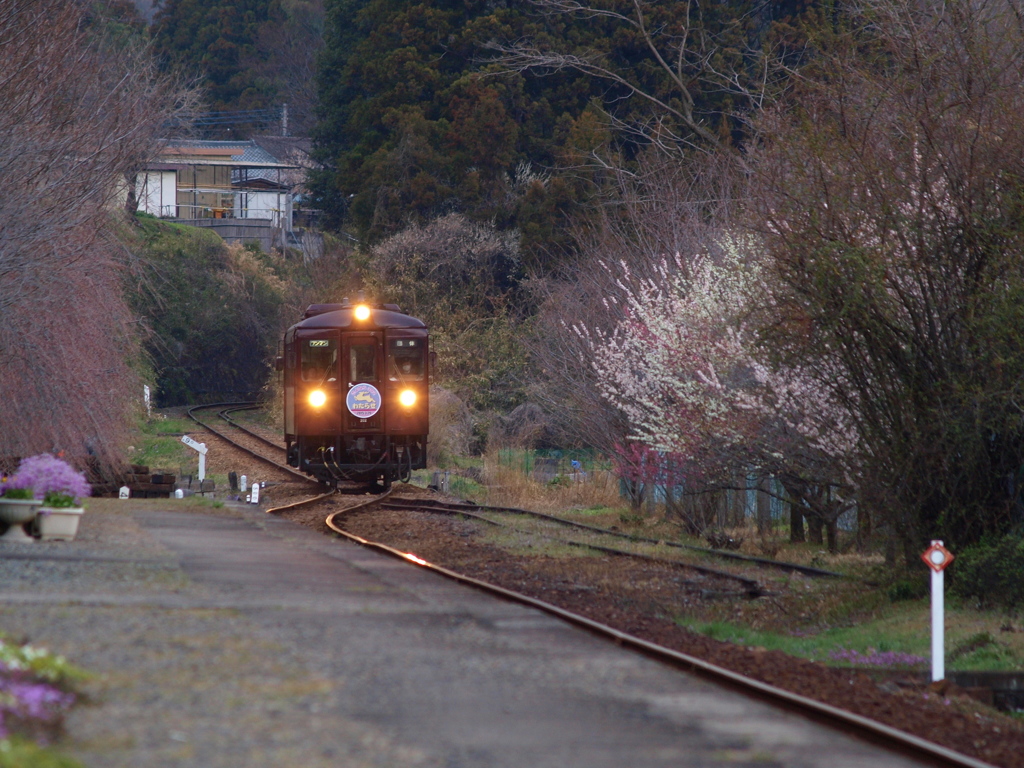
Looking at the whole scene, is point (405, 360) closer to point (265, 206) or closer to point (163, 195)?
point (163, 195)

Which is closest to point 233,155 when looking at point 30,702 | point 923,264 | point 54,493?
point 54,493

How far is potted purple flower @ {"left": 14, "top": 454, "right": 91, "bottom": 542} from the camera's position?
1485 centimetres

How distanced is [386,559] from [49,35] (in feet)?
39.8

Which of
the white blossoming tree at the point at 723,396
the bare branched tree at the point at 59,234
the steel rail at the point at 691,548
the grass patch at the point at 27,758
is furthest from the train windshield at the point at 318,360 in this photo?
the grass patch at the point at 27,758

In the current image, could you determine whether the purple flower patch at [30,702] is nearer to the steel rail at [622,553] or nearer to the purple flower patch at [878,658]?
the purple flower patch at [878,658]

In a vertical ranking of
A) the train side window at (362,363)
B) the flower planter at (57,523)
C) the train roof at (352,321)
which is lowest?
the flower planter at (57,523)

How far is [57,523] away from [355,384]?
8.04 meters

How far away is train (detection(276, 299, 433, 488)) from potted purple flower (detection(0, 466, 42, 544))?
7.92 meters

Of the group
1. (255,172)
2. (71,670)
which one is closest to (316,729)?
(71,670)

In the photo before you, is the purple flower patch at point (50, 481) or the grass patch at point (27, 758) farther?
the purple flower patch at point (50, 481)

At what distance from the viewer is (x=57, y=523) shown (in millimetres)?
15086

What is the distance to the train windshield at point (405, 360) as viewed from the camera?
22672 mm

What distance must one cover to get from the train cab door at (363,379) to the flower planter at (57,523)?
772cm

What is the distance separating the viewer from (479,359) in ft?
133
